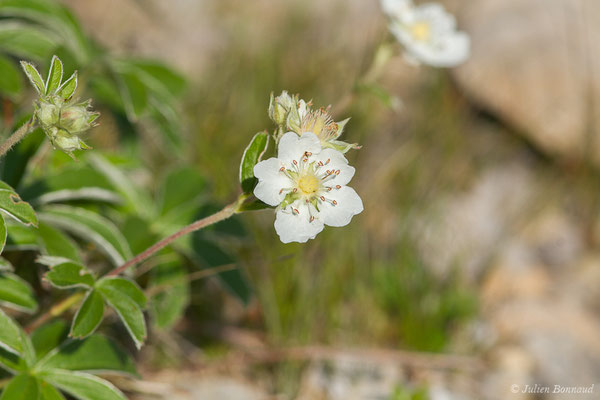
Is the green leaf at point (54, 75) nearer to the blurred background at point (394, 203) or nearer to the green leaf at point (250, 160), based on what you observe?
the green leaf at point (250, 160)

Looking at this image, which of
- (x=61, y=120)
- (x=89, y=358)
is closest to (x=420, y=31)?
(x=61, y=120)

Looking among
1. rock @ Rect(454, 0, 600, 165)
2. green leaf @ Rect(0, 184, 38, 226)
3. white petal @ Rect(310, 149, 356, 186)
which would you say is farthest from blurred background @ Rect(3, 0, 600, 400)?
green leaf @ Rect(0, 184, 38, 226)

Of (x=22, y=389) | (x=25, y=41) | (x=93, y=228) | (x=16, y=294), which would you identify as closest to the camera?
(x=22, y=389)

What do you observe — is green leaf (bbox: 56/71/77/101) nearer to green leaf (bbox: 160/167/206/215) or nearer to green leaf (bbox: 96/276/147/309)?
green leaf (bbox: 96/276/147/309)

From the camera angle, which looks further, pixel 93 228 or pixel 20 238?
pixel 93 228

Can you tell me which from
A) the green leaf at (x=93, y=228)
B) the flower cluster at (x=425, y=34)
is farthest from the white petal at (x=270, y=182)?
the flower cluster at (x=425, y=34)

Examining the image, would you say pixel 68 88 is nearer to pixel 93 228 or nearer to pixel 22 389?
pixel 93 228

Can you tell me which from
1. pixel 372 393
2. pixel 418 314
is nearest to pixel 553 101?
pixel 418 314
